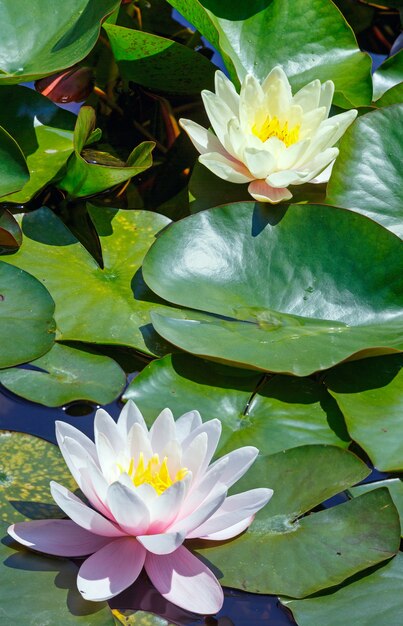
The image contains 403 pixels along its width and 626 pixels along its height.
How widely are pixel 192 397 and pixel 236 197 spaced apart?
31.7 inches

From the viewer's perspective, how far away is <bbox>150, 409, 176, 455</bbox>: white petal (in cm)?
157

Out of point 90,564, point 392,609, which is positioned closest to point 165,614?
point 90,564

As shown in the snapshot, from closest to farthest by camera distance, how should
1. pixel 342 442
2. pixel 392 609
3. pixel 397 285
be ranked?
pixel 392 609 < pixel 342 442 < pixel 397 285

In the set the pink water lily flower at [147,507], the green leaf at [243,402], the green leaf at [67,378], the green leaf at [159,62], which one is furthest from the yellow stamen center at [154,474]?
the green leaf at [159,62]

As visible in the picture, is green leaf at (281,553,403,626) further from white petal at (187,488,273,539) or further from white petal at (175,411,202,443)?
white petal at (175,411,202,443)

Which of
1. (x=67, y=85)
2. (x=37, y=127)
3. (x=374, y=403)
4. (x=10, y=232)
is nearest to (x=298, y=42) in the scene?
(x=67, y=85)

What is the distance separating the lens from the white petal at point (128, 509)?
1370 millimetres

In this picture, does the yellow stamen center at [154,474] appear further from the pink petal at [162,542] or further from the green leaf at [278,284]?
the green leaf at [278,284]

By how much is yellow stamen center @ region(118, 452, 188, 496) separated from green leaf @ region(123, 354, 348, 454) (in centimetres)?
25

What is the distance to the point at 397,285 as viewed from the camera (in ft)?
6.67

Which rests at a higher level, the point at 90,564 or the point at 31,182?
the point at 31,182

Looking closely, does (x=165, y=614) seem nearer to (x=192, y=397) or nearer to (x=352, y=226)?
(x=192, y=397)

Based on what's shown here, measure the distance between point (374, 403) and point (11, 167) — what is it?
123 cm

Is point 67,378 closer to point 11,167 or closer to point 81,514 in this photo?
point 81,514
